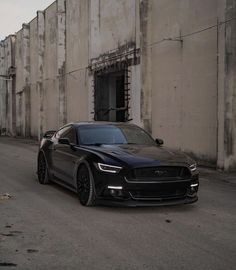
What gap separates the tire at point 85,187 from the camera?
844cm

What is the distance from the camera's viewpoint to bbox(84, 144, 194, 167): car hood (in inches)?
323

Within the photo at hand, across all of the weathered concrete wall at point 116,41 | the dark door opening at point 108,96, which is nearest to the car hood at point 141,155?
the weathered concrete wall at point 116,41

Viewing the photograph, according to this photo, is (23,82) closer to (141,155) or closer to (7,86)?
(7,86)

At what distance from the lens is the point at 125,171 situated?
8055 millimetres

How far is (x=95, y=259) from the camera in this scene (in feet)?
18.5

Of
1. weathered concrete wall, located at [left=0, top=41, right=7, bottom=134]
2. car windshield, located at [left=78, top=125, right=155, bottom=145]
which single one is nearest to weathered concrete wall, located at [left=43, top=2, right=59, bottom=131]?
weathered concrete wall, located at [left=0, top=41, right=7, bottom=134]

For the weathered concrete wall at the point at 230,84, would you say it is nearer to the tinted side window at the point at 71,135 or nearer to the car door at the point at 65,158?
the car door at the point at 65,158

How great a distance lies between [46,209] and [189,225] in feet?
8.21

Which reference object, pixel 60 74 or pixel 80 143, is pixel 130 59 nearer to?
pixel 60 74

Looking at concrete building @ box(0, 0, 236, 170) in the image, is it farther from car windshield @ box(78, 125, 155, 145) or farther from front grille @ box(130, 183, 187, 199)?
front grille @ box(130, 183, 187, 199)

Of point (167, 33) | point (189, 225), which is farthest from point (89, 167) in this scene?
point (167, 33)

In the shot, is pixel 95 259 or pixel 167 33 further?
pixel 167 33

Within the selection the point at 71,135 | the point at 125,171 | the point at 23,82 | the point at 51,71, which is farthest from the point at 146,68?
the point at 23,82

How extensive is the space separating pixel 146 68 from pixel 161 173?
37.9 feet
